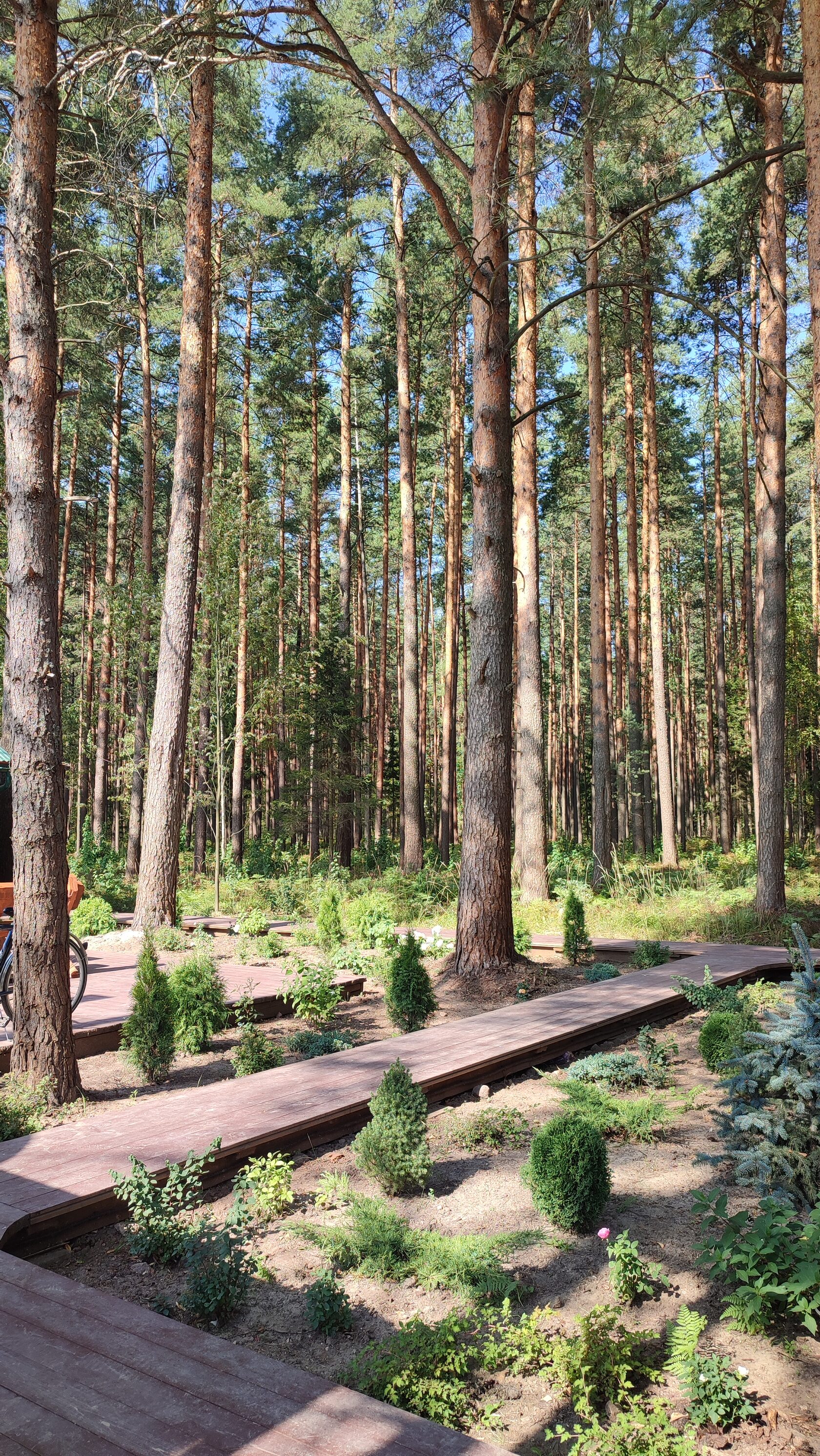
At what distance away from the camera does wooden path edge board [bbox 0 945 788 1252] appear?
3.41m

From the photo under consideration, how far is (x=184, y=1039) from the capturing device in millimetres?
6086

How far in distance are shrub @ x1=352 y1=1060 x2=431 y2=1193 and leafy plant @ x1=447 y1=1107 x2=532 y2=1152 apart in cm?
63

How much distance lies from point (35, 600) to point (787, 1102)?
13.5ft

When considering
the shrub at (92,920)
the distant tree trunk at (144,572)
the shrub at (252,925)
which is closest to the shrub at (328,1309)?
the shrub at (252,925)

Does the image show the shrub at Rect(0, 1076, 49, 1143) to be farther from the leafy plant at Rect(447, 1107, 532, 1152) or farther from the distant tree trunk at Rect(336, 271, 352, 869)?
the distant tree trunk at Rect(336, 271, 352, 869)

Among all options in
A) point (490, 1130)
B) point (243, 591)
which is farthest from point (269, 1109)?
point (243, 591)

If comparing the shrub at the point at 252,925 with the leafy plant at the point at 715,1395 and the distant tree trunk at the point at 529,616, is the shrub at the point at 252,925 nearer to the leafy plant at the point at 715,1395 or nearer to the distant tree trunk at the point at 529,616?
the distant tree trunk at the point at 529,616

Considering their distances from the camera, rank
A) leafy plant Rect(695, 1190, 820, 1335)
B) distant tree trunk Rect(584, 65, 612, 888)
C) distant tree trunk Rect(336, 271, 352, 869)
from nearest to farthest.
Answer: leafy plant Rect(695, 1190, 820, 1335), distant tree trunk Rect(584, 65, 612, 888), distant tree trunk Rect(336, 271, 352, 869)

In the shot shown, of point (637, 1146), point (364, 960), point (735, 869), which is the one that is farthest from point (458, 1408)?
point (735, 869)

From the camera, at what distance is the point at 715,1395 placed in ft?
7.86

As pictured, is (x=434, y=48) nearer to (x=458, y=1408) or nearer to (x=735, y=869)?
(x=458, y=1408)

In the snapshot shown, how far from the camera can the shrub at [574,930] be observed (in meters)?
8.93

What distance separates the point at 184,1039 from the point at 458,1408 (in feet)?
13.0

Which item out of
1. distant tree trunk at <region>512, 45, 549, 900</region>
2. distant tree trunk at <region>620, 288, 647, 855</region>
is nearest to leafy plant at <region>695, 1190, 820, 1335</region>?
distant tree trunk at <region>512, 45, 549, 900</region>
